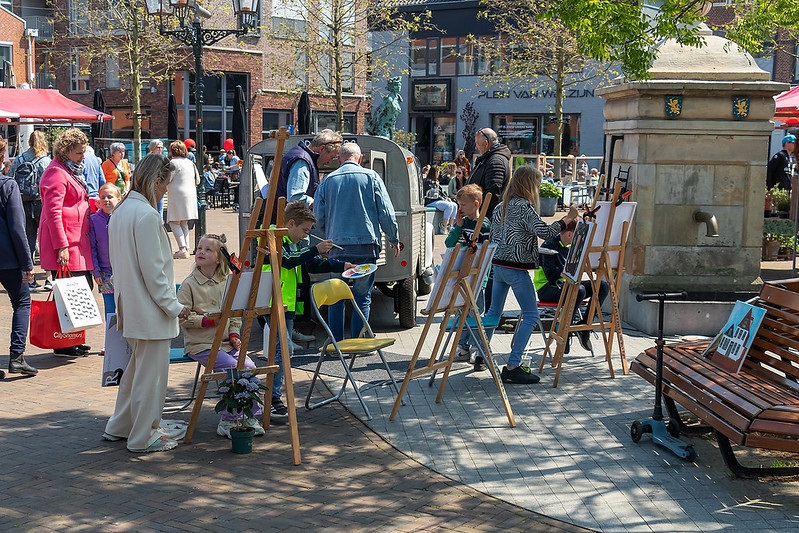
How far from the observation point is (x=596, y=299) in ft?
28.0

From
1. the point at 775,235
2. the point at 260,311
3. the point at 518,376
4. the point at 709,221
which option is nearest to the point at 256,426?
the point at 260,311

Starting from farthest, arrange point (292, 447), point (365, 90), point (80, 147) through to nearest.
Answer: point (365, 90)
point (80, 147)
point (292, 447)

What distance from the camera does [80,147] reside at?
9.15 m

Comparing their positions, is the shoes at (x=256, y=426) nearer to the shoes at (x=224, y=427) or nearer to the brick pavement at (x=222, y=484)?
the brick pavement at (x=222, y=484)

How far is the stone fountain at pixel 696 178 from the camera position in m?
10.3

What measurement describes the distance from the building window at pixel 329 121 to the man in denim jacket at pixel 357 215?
41288 mm

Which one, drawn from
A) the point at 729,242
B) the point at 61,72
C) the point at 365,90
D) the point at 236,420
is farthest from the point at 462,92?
the point at 236,420

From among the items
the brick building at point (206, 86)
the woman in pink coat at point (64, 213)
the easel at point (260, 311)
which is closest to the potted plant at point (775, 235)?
the woman in pink coat at point (64, 213)

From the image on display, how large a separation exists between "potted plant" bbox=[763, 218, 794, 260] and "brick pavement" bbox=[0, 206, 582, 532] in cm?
1053

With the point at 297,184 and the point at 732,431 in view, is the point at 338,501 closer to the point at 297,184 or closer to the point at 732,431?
the point at 732,431

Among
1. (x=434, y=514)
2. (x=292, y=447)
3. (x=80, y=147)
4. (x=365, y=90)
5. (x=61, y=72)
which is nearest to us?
(x=434, y=514)

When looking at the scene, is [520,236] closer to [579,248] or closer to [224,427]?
[579,248]

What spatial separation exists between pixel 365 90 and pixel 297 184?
4566cm

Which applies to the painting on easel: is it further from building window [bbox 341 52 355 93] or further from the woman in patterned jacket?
building window [bbox 341 52 355 93]
